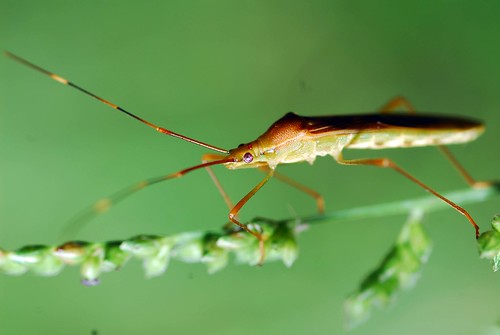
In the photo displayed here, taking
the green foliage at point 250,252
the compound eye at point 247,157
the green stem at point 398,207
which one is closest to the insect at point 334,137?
the compound eye at point 247,157

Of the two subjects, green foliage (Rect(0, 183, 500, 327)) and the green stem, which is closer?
green foliage (Rect(0, 183, 500, 327))

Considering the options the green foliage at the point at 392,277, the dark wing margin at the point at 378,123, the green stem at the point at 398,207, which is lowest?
the green foliage at the point at 392,277

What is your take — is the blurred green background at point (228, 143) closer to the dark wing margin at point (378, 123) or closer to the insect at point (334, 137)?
the insect at point (334, 137)

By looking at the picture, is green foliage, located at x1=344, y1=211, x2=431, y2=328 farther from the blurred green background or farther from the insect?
the blurred green background

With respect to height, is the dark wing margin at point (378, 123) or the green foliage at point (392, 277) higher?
the dark wing margin at point (378, 123)

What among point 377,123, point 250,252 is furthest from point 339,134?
point 250,252

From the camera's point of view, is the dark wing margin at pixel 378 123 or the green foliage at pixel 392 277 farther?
the dark wing margin at pixel 378 123

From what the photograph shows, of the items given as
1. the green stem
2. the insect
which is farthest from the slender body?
the green stem

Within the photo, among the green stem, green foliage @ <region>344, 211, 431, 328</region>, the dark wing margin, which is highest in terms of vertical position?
the dark wing margin

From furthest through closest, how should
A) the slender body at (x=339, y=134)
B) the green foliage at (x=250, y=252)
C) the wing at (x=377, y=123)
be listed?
the wing at (x=377, y=123) → the slender body at (x=339, y=134) → the green foliage at (x=250, y=252)
